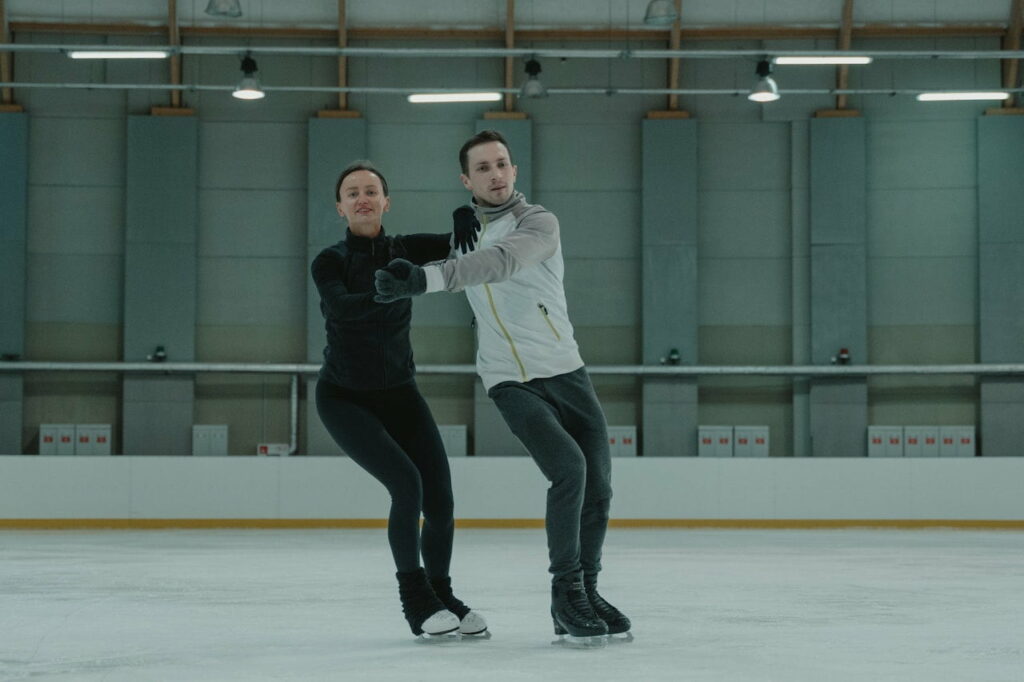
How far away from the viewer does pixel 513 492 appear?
44.8ft

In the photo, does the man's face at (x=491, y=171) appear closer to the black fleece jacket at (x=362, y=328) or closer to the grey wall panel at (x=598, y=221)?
the black fleece jacket at (x=362, y=328)

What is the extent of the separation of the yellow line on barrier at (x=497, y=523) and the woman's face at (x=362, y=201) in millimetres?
9418

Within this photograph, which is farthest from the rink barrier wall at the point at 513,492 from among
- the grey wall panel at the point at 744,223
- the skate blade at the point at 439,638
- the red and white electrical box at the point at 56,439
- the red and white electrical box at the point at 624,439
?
the skate blade at the point at 439,638

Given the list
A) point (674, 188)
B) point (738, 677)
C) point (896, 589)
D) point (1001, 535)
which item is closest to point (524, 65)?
point (674, 188)

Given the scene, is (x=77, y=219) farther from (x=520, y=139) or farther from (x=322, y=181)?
(x=520, y=139)

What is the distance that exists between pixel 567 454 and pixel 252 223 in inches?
572

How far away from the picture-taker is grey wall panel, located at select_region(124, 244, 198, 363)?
1720 centimetres

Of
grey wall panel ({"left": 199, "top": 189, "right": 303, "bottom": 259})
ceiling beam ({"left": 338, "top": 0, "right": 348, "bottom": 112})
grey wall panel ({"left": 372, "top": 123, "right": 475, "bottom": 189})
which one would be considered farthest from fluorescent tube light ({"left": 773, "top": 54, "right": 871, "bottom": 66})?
grey wall panel ({"left": 199, "top": 189, "right": 303, "bottom": 259})

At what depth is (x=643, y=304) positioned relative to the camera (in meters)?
17.5

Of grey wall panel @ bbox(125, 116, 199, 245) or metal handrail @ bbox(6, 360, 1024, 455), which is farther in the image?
grey wall panel @ bbox(125, 116, 199, 245)

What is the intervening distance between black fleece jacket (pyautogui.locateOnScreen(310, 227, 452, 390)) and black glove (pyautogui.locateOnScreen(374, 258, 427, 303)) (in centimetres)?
42

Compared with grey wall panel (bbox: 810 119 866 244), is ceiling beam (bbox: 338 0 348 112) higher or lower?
higher

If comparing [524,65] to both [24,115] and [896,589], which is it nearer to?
[24,115]

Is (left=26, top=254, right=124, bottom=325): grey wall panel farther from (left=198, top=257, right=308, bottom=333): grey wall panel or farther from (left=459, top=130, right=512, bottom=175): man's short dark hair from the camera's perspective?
(left=459, top=130, right=512, bottom=175): man's short dark hair
